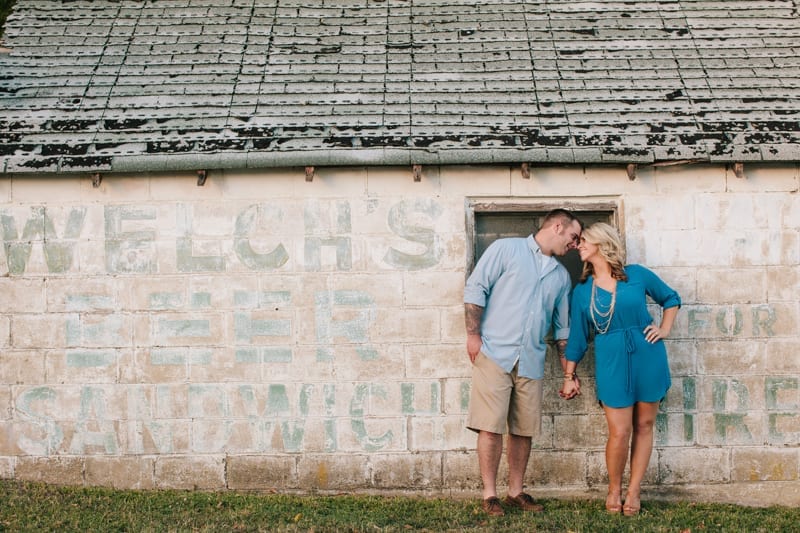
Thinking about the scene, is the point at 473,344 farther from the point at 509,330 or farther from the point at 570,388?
the point at 570,388

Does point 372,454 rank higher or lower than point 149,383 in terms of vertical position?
lower

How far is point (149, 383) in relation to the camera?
249 inches

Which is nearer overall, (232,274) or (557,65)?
(232,274)

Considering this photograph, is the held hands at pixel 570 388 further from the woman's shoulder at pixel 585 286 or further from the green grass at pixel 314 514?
the green grass at pixel 314 514

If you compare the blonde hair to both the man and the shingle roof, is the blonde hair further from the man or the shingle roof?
the shingle roof

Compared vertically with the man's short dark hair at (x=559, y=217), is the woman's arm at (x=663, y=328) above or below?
below

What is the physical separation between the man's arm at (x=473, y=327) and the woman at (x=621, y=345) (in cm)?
69

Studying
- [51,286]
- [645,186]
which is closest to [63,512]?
[51,286]

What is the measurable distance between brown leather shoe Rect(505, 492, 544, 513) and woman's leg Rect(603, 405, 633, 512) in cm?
53

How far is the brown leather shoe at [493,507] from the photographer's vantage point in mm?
5684

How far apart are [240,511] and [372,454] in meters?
1.12

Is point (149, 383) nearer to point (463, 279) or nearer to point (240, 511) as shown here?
point (240, 511)

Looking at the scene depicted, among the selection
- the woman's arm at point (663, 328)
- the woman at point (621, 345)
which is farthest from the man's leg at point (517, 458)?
the woman's arm at point (663, 328)

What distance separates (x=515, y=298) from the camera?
5777mm
